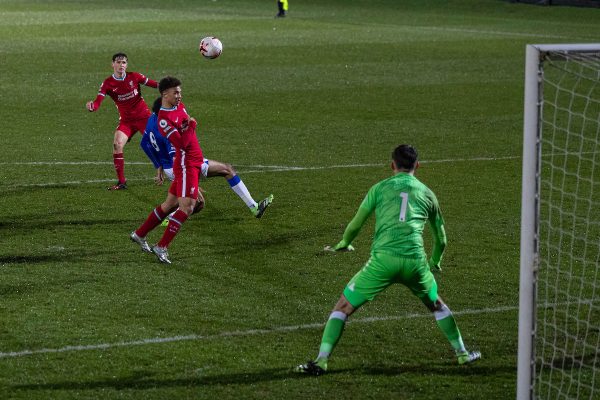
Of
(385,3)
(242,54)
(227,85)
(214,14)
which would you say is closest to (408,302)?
(227,85)

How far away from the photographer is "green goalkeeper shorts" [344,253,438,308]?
8.24m

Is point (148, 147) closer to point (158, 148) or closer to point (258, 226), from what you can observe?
point (158, 148)

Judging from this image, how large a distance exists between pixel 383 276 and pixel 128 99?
8.82m

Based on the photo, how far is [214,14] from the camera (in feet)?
146

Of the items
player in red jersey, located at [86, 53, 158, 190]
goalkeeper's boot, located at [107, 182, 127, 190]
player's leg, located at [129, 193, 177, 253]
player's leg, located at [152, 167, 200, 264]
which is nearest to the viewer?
player's leg, located at [152, 167, 200, 264]

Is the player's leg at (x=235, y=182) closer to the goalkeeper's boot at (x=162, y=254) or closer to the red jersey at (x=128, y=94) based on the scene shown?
the goalkeeper's boot at (x=162, y=254)

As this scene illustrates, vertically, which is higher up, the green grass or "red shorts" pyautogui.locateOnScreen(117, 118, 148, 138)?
"red shorts" pyautogui.locateOnScreen(117, 118, 148, 138)

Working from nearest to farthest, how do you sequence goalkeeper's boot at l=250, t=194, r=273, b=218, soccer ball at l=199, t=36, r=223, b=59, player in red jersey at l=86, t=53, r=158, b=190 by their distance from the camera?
goalkeeper's boot at l=250, t=194, r=273, b=218, soccer ball at l=199, t=36, r=223, b=59, player in red jersey at l=86, t=53, r=158, b=190

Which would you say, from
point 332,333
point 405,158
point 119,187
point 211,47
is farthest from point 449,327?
point 119,187

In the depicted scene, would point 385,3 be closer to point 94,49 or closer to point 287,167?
point 94,49

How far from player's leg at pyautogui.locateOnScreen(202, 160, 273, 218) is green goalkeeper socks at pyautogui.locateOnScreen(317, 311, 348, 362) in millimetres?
5139

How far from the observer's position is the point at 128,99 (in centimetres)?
1625

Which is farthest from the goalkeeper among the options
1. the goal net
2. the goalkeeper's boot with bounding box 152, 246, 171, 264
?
the goalkeeper's boot with bounding box 152, 246, 171, 264

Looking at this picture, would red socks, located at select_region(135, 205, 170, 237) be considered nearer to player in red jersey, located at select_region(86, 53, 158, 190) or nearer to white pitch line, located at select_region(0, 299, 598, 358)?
white pitch line, located at select_region(0, 299, 598, 358)
